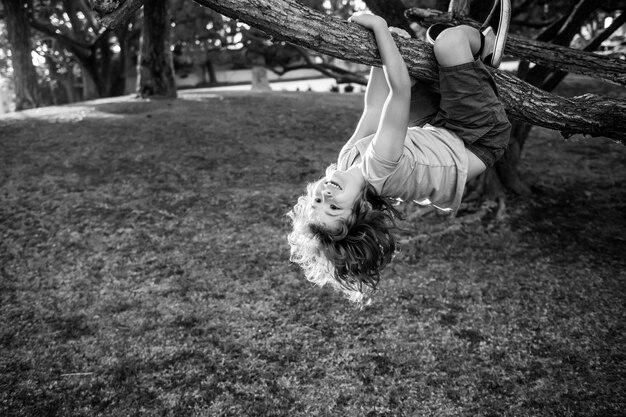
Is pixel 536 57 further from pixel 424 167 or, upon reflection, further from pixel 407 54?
pixel 424 167

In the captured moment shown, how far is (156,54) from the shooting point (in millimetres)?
11305

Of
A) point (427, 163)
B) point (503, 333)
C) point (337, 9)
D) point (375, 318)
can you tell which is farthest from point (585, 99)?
point (337, 9)

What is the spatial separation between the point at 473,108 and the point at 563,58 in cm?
147

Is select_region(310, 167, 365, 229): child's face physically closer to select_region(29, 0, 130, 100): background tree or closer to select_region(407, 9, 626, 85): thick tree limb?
select_region(407, 9, 626, 85): thick tree limb

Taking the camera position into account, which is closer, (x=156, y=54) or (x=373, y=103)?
(x=373, y=103)

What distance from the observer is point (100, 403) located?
130 inches

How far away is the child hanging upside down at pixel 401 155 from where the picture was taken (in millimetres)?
2842

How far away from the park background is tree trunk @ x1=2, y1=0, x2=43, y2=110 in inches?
255

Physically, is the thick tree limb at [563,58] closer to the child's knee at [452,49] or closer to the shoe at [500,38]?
the shoe at [500,38]

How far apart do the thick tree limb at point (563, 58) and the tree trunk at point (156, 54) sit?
8.64 m

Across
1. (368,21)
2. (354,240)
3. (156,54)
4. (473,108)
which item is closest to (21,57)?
(156,54)

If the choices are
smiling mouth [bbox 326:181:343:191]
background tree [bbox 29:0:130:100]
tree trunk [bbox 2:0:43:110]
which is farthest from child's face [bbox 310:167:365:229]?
background tree [bbox 29:0:130:100]

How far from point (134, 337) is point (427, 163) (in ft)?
Answer: 8.93

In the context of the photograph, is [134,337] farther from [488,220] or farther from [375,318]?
[488,220]
